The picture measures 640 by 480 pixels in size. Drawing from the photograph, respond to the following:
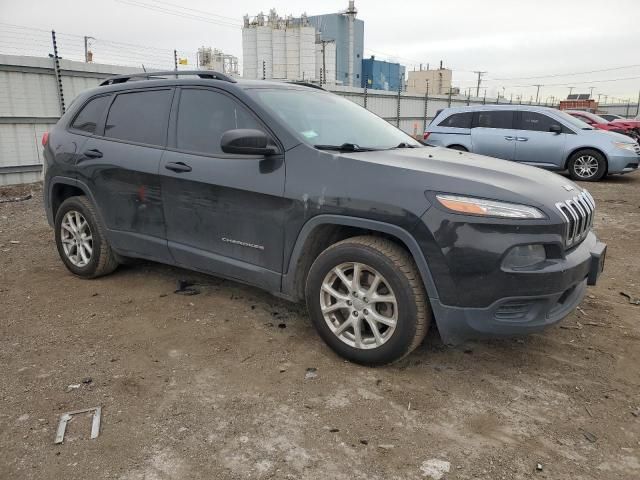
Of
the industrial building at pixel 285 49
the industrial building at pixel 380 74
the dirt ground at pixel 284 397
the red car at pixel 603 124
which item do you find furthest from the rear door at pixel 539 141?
the industrial building at pixel 380 74

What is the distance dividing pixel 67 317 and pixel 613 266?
505 cm

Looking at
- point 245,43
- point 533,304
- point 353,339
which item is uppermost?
point 245,43

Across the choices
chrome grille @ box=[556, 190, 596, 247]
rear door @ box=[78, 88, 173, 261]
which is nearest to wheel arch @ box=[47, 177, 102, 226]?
rear door @ box=[78, 88, 173, 261]

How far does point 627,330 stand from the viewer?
11.9 feet

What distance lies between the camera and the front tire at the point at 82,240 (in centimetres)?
444

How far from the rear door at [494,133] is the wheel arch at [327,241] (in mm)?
9021

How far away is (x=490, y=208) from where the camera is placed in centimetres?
267

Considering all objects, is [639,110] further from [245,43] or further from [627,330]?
[627,330]

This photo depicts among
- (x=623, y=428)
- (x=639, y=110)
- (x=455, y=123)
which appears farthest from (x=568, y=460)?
(x=639, y=110)

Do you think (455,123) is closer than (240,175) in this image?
No

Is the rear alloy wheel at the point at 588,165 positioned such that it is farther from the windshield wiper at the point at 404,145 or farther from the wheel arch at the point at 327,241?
the wheel arch at the point at 327,241

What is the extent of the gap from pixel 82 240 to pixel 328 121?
98.9 inches

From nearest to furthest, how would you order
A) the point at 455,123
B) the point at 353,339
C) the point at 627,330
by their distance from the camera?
the point at 353,339 → the point at 627,330 → the point at 455,123

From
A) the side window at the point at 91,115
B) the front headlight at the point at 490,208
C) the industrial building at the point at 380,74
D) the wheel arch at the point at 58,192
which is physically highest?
the industrial building at the point at 380,74
